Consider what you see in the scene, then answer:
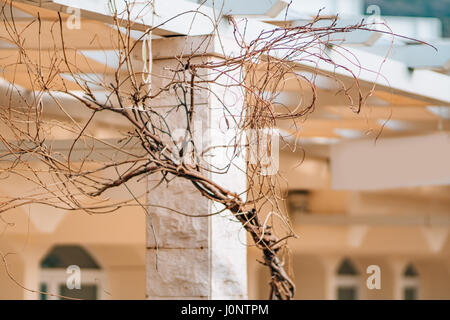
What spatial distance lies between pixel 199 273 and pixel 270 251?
2.68ft

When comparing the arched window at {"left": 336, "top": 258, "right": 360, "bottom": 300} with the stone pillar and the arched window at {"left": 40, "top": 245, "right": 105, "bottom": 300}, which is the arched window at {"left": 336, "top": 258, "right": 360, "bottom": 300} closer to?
the arched window at {"left": 40, "top": 245, "right": 105, "bottom": 300}

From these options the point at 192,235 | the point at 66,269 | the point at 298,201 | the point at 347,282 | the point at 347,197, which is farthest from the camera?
the point at 347,282

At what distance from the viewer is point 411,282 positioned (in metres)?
12.5

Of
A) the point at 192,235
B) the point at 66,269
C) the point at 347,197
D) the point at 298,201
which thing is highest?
the point at 347,197

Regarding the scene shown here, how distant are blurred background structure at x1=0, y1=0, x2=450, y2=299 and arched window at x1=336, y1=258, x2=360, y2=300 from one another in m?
0.02

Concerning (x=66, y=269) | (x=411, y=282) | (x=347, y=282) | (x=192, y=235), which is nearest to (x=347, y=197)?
(x=347, y=282)

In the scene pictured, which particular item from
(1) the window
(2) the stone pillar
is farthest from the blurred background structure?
(2) the stone pillar

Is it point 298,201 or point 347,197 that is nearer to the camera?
A: point 298,201

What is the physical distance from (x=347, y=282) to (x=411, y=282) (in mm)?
1280

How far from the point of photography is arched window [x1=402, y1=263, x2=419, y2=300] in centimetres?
1241

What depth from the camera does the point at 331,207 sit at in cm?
1005

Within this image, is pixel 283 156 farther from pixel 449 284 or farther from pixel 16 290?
pixel 449 284

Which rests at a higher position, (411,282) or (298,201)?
(298,201)

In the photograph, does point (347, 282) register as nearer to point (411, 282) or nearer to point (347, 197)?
point (411, 282)
